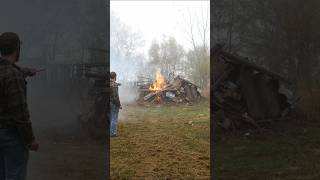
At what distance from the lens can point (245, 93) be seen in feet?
15.8

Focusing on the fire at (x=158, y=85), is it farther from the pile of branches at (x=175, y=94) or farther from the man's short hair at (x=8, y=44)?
the man's short hair at (x=8, y=44)

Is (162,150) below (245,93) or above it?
below

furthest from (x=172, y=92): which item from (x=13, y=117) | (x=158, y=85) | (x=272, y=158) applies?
(x=13, y=117)

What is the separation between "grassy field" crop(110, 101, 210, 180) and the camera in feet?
20.2

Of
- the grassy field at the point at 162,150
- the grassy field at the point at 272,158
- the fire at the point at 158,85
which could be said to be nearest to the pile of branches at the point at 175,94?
the fire at the point at 158,85

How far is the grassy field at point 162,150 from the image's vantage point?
20.2 feet

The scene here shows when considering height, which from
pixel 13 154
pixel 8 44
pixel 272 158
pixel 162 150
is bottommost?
pixel 162 150

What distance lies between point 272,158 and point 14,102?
8.79 feet

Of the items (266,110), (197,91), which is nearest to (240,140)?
(266,110)

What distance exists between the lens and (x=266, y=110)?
482cm

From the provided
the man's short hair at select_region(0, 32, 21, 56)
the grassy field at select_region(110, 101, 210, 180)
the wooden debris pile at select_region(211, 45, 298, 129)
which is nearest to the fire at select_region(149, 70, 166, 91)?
the grassy field at select_region(110, 101, 210, 180)

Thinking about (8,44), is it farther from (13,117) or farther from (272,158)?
(272,158)

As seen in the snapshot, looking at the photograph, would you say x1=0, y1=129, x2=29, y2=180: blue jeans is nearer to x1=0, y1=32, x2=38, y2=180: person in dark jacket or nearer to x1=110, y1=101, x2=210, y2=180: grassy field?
x1=0, y1=32, x2=38, y2=180: person in dark jacket

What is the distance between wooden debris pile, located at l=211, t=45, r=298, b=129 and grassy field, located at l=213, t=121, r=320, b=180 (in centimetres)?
25
